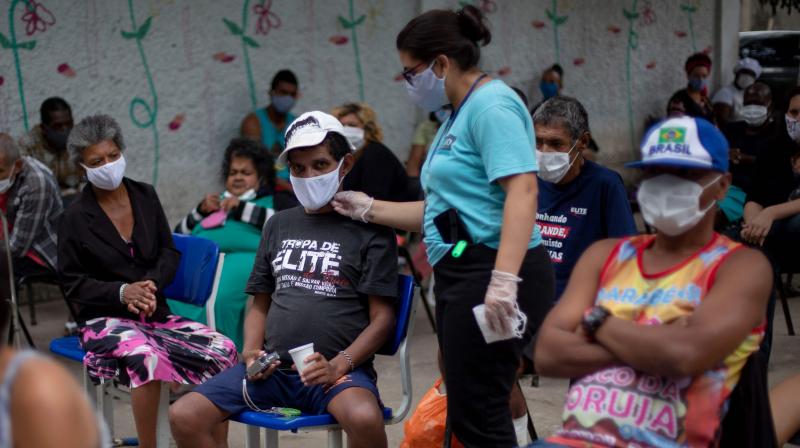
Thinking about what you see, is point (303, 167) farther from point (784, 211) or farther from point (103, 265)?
point (784, 211)

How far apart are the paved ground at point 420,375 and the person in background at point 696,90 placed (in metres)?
4.33

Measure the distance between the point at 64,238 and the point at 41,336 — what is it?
2549 millimetres

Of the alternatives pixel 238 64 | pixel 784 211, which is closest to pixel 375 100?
pixel 238 64

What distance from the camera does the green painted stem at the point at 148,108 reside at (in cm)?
779

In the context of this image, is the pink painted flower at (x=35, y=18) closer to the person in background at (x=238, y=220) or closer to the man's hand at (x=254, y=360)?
the person in background at (x=238, y=220)

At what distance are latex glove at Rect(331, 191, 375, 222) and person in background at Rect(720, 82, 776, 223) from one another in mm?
2872

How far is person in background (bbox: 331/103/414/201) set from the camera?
6.09 metres

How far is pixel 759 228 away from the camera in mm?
5488

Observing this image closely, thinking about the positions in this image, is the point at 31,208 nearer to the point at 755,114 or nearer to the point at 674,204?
the point at 674,204

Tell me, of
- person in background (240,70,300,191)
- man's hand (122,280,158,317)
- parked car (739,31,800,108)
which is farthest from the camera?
parked car (739,31,800,108)

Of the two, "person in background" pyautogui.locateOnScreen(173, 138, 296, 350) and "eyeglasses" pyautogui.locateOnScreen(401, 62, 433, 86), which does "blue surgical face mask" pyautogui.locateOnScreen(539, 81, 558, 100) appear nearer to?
"person in background" pyautogui.locateOnScreen(173, 138, 296, 350)

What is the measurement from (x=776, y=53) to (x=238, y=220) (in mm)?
10682

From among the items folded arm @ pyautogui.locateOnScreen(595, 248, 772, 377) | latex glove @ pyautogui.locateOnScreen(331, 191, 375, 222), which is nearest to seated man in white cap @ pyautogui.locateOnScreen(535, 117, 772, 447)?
folded arm @ pyautogui.locateOnScreen(595, 248, 772, 377)

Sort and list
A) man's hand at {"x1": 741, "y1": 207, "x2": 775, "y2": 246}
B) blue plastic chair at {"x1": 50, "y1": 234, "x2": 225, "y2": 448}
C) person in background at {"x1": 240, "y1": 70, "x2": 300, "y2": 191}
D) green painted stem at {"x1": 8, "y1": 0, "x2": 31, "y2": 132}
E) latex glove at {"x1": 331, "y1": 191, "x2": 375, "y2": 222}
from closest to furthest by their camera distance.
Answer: latex glove at {"x1": 331, "y1": 191, "x2": 375, "y2": 222}
blue plastic chair at {"x1": 50, "y1": 234, "x2": 225, "y2": 448}
man's hand at {"x1": 741, "y1": 207, "x2": 775, "y2": 246}
green painted stem at {"x1": 8, "y1": 0, "x2": 31, "y2": 132}
person in background at {"x1": 240, "y1": 70, "x2": 300, "y2": 191}
